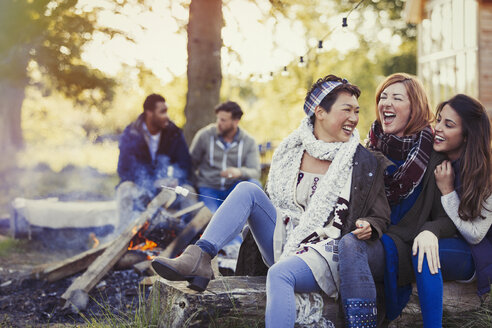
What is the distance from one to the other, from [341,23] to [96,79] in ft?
34.5

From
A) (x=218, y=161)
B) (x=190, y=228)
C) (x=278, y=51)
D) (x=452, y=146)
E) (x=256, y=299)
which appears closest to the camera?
(x=256, y=299)

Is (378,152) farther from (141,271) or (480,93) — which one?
(480,93)

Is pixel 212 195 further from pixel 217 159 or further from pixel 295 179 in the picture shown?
pixel 295 179

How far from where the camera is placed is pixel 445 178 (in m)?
3.47

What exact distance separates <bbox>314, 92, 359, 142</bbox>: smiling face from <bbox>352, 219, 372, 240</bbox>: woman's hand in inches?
24.2

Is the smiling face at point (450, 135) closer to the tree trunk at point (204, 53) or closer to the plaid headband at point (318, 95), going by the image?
the plaid headband at point (318, 95)

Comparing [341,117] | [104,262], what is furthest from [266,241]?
[104,262]

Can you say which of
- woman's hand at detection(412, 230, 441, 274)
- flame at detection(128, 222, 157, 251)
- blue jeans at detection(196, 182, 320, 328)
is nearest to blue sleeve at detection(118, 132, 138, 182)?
flame at detection(128, 222, 157, 251)

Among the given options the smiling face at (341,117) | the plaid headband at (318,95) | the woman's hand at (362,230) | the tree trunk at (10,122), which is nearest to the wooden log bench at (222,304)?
the woman's hand at (362,230)

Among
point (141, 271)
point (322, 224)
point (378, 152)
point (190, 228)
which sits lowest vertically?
point (141, 271)

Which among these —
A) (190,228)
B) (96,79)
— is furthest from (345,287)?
(96,79)

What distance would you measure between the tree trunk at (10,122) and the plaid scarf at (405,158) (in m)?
17.1

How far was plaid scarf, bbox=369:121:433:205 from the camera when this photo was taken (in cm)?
353

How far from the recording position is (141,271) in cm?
511
